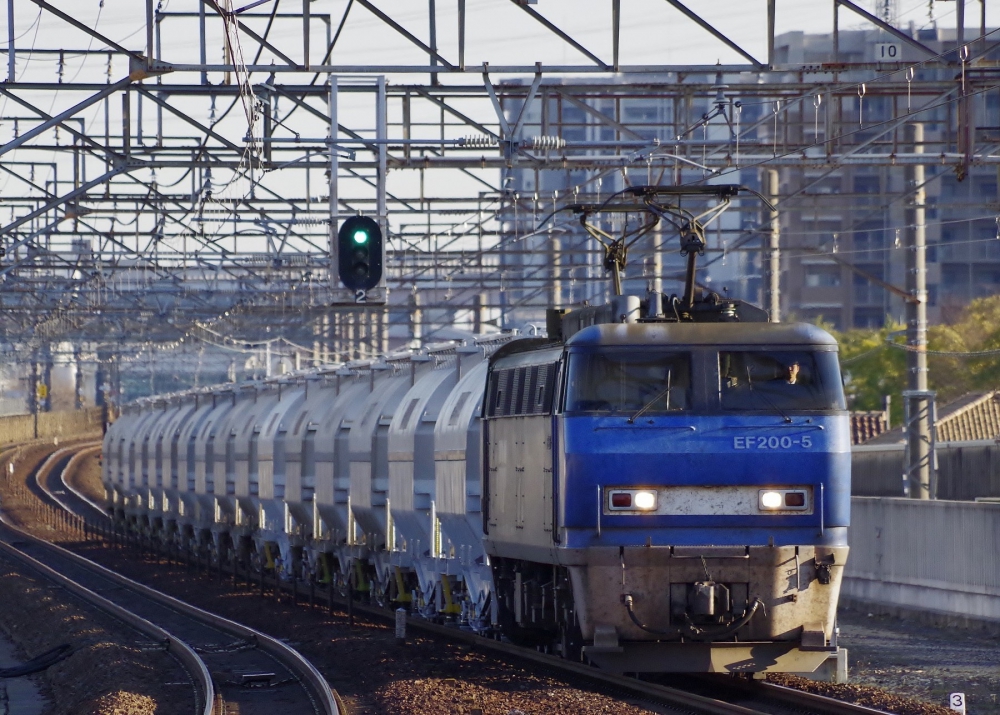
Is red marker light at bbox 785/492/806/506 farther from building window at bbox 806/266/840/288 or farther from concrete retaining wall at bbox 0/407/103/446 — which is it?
building window at bbox 806/266/840/288

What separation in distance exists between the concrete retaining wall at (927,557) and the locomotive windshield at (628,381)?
9.19 metres

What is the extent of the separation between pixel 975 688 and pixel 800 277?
9050 cm

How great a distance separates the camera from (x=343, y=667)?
1942 cm

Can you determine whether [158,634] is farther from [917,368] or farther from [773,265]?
[917,368]

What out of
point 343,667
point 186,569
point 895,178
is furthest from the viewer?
point 895,178

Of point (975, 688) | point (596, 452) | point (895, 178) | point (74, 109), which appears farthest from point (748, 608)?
point (895, 178)

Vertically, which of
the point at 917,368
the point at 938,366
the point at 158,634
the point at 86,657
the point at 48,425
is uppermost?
the point at 938,366

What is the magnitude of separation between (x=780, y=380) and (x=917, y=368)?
15.8 m

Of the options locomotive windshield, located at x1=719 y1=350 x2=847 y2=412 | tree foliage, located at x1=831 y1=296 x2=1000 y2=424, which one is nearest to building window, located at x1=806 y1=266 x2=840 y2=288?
tree foliage, located at x1=831 y1=296 x2=1000 y2=424

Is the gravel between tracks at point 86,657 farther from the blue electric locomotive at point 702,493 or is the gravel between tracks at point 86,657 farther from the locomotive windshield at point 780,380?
the locomotive windshield at point 780,380

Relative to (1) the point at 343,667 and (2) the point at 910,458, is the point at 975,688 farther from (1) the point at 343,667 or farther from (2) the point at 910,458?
(2) the point at 910,458

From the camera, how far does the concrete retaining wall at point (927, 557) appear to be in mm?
21531

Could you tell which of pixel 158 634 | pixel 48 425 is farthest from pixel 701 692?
pixel 48 425

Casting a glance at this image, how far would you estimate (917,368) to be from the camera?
28703 millimetres
